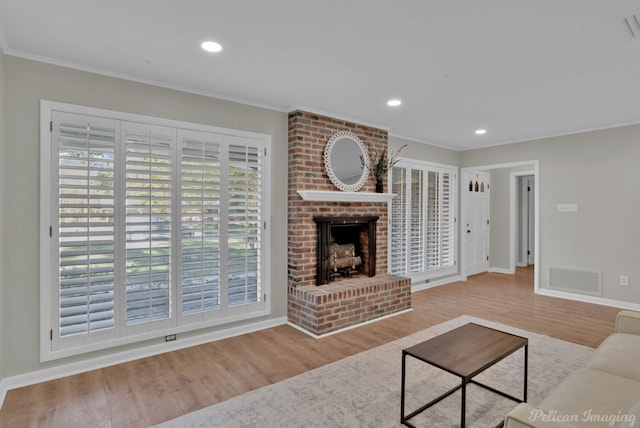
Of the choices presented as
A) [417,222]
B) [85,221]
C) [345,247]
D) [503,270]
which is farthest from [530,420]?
[503,270]

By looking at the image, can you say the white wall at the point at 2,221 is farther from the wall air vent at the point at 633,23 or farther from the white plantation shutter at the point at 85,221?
the wall air vent at the point at 633,23

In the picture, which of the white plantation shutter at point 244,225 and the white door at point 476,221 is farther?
the white door at point 476,221

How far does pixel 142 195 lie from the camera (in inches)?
119

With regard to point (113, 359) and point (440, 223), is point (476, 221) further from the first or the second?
point (113, 359)

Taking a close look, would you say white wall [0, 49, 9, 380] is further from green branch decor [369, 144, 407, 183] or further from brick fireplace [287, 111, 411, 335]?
green branch decor [369, 144, 407, 183]

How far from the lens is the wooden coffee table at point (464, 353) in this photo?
6.40 ft

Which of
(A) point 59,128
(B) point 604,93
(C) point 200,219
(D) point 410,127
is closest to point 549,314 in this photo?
(B) point 604,93

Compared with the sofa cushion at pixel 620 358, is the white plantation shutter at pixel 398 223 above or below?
above

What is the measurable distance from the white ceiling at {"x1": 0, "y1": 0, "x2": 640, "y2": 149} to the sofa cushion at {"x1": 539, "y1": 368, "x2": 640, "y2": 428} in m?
2.02

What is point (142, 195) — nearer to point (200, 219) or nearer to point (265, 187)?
point (200, 219)

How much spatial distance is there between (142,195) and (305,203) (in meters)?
1.69

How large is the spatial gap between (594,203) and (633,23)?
351 cm

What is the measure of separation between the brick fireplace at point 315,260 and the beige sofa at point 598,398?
2.24 metres

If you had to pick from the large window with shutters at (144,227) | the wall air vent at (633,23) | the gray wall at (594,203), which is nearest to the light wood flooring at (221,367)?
the large window with shutters at (144,227)
